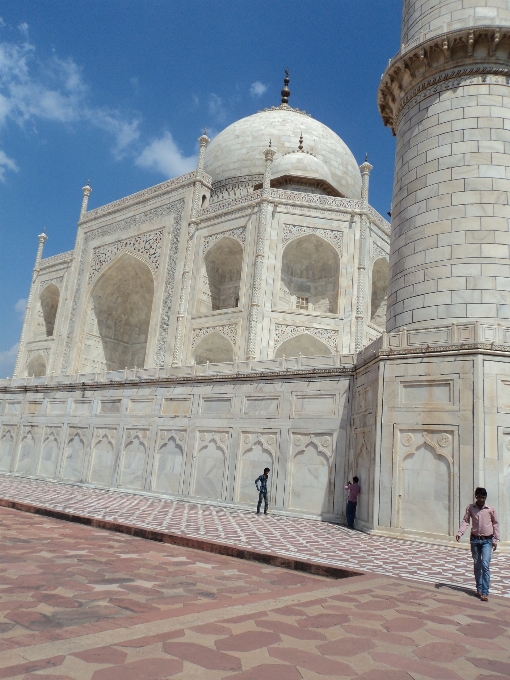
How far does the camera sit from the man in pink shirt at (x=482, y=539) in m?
4.29

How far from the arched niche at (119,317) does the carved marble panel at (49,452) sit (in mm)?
8853

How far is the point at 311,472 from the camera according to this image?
33.7 ft

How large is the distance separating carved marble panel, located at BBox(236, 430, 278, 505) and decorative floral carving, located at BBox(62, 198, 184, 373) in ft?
31.8

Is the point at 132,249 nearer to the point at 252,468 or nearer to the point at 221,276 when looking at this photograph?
the point at 221,276

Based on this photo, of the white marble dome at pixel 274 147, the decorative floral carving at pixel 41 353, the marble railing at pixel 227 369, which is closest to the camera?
the marble railing at pixel 227 369

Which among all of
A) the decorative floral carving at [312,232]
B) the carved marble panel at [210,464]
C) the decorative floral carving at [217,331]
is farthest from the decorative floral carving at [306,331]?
the carved marble panel at [210,464]

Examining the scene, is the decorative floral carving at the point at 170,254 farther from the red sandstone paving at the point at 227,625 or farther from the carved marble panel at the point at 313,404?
the red sandstone paving at the point at 227,625

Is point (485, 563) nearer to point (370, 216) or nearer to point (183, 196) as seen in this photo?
point (370, 216)

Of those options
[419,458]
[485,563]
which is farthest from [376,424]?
[485,563]

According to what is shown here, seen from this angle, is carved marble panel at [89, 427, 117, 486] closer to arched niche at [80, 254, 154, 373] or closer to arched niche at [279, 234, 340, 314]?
arched niche at [279, 234, 340, 314]

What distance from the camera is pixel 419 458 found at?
795 centimetres

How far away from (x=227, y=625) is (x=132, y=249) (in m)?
21.6

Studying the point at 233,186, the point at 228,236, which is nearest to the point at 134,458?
the point at 228,236

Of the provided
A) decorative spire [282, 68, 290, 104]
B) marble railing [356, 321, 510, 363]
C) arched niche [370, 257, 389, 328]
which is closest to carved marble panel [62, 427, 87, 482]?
marble railing [356, 321, 510, 363]
